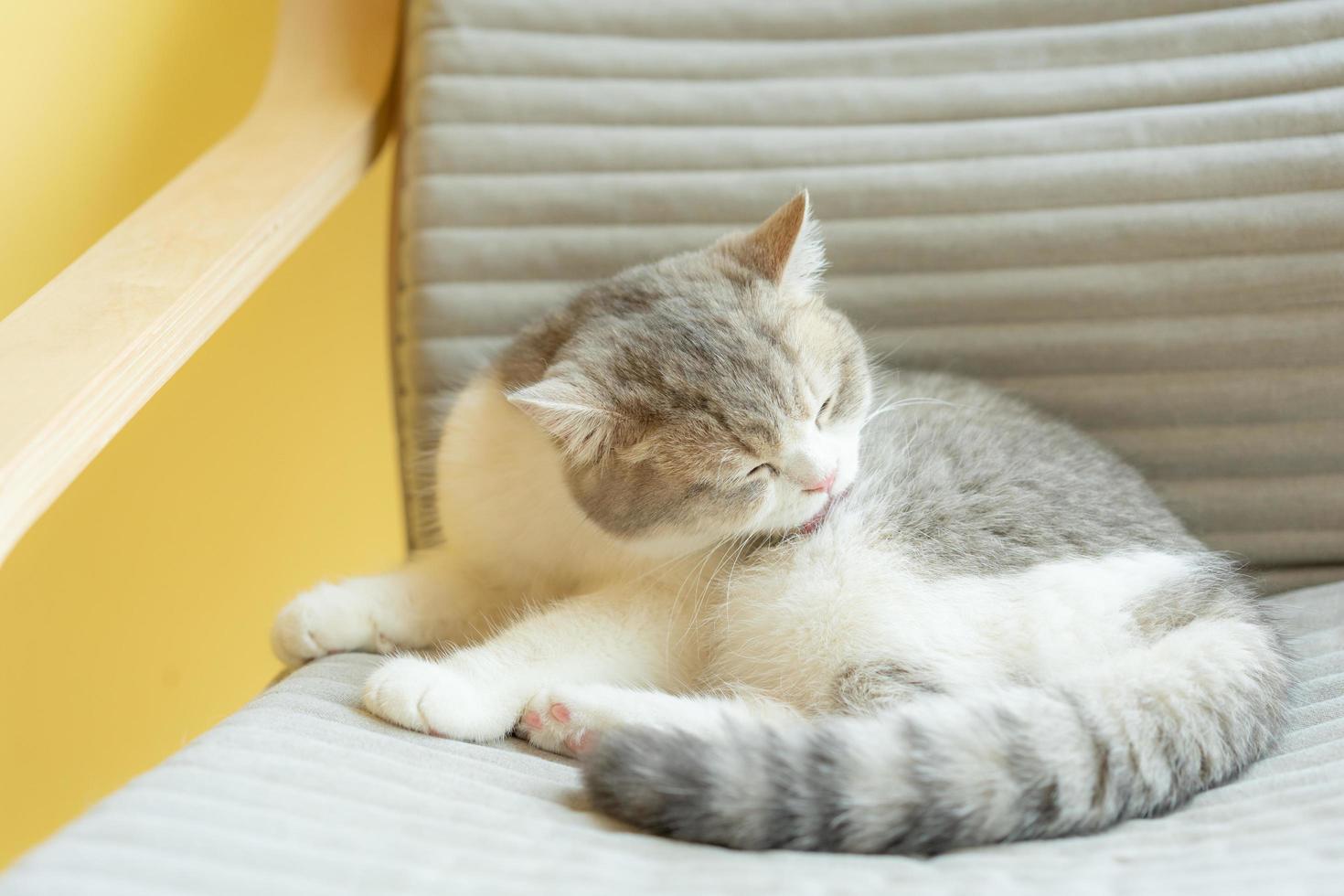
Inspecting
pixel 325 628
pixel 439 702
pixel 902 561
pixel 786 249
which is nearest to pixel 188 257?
pixel 325 628

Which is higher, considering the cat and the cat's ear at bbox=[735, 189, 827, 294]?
the cat's ear at bbox=[735, 189, 827, 294]

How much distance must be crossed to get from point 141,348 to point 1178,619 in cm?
110

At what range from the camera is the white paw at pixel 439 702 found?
112 cm

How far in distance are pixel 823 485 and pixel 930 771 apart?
42cm

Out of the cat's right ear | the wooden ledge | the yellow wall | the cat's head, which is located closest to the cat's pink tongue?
the cat's head

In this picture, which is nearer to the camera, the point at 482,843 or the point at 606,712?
the point at 482,843

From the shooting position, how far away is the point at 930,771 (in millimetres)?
899

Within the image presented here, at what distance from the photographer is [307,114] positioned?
5.28 feet

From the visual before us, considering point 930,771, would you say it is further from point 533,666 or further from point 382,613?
point 382,613

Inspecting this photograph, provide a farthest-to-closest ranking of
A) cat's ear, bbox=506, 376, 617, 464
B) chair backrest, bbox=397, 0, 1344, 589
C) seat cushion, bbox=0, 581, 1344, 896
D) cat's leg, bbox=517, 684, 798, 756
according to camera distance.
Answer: chair backrest, bbox=397, 0, 1344, 589 < cat's ear, bbox=506, 376, 617, 464 < cat's leg, bbox=517, 684, 798, 756 < seat cushion, bbox=0, 581, 1344, 896

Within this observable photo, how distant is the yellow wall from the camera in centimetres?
165

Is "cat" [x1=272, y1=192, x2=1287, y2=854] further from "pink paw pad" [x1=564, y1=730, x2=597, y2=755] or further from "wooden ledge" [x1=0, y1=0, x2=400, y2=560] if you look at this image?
"wooden ledge" [x1=0, y1=0, x2=400, y2=560]

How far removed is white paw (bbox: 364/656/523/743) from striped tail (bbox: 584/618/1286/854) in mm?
246

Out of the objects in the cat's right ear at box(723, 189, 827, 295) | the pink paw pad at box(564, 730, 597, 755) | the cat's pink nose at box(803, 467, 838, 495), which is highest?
the cat's right ear at box(723, 189, 827, 295)
